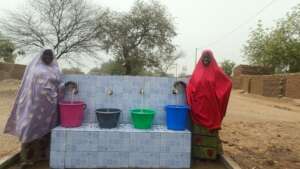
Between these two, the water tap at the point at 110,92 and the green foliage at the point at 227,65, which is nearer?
the water tap at the point at 110,92

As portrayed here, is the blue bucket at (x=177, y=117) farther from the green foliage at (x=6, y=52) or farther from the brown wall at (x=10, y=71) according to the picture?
the brown wall at (x=10, y=71)

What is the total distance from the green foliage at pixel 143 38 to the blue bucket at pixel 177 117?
16.2m

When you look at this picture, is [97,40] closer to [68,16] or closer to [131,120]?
[68,16]

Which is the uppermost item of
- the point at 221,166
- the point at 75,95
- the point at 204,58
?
the point at 204,58

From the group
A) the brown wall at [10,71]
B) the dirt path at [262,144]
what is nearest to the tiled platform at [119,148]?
the dirt path at [262,144]

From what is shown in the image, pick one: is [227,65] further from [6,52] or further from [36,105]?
[36,105]

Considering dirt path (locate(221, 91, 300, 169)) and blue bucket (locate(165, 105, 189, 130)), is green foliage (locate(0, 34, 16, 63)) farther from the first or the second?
blue bucket (locate(165, 105, 189, 130))

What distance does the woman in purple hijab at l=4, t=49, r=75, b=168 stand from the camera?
359cm

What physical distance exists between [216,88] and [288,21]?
1880cm

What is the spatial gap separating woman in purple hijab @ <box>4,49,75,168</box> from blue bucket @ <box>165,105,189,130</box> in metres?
1.40

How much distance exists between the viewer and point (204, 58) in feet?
13.2

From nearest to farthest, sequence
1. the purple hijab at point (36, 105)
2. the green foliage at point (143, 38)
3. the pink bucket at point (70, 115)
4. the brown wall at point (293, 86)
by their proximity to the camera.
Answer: the purple hijab at point (36, 105), the pink bucket at point (70, 115), the brown wall at point (293, 86), the green foliage at point (143, 38)

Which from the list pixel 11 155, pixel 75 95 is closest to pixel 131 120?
pixel 75 95

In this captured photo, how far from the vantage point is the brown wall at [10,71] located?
68.0ft
